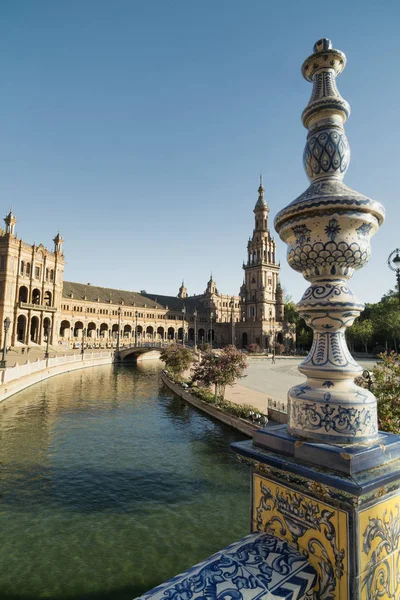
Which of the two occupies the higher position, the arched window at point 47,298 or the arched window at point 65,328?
the arched window at point 47,298

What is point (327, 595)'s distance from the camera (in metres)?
1.91

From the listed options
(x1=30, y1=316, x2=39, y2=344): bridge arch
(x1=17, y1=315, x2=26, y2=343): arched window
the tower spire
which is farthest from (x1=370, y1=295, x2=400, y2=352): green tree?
(x1=17, y1=315, x2=26, y2=343): arched window

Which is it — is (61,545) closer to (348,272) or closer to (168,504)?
(168,504)

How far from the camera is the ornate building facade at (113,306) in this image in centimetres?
5584

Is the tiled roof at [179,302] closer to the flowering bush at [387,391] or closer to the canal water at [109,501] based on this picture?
the canal water at [109,501]

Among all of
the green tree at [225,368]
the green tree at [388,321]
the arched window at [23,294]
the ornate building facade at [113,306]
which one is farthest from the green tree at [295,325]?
the green tree at [225,368]

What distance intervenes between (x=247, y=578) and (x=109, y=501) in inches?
384

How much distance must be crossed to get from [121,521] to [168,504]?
147 centimetres

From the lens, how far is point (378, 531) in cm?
202

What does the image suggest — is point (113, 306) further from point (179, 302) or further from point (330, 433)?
point (330, 433)

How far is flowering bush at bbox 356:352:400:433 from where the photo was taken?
7249 millimetres

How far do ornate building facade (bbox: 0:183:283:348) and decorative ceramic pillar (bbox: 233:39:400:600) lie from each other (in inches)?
2204

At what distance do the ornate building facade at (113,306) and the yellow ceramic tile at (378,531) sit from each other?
56.5m

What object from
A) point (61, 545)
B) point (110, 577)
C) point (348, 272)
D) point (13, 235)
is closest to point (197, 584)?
point (348, 272)
